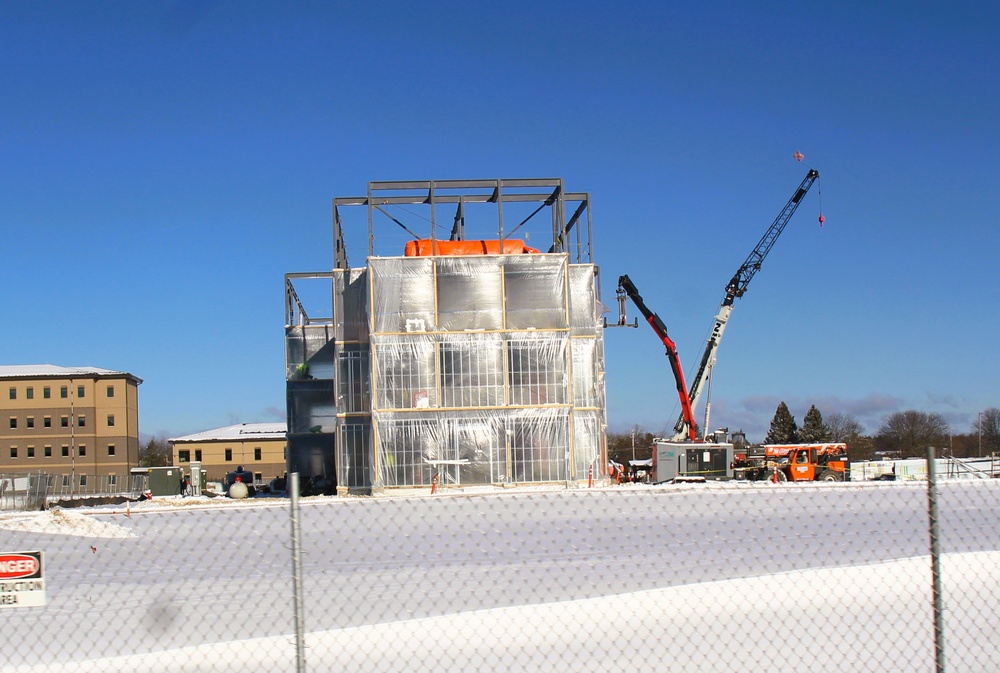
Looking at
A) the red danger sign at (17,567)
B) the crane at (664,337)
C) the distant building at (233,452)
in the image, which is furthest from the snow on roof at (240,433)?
the red danger sign at (17,567)

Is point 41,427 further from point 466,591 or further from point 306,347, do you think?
point 466,591

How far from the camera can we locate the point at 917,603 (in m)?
9.02

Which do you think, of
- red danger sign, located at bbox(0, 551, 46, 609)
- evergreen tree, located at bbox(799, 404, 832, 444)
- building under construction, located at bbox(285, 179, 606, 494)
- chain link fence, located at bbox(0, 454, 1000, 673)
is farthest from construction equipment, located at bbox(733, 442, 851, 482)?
evergreen tree, located at bbox(799, 404, 832, 444)

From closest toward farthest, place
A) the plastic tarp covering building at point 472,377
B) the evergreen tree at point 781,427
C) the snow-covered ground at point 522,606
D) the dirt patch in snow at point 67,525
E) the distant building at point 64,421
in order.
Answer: the snow-covered ground at point 522,606 < the dirt patch in snow at point 67,525 < the plastic tarp covering building at point 472,377 < the distant building at point 64,421 < the evergreen tree at point 781,427

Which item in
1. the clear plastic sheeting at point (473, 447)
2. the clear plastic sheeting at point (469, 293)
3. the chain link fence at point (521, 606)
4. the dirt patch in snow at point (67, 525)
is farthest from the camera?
the clear plastic sheeting at point (469, 293)

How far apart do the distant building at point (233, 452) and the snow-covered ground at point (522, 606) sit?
103965 millimetres

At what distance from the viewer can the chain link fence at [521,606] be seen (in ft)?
24.8

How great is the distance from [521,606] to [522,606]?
2 centimetres

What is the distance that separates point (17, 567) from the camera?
542 cm

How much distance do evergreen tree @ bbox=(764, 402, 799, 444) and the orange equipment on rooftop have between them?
8553 centimetres

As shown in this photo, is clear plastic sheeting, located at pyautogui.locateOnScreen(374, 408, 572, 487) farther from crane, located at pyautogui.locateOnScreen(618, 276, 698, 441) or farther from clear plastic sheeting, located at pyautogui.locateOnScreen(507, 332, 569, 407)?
crane, located at pyautogui.locateOnScreen(618, 276, 698, 441)

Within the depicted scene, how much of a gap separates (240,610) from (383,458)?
36681 mm

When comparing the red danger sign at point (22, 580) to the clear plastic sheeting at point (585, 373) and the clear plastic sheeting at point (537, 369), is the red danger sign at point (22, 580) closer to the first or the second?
the clear plastic sheeting at point (537, 369)

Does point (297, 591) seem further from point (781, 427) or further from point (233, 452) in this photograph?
point (781, 427)
